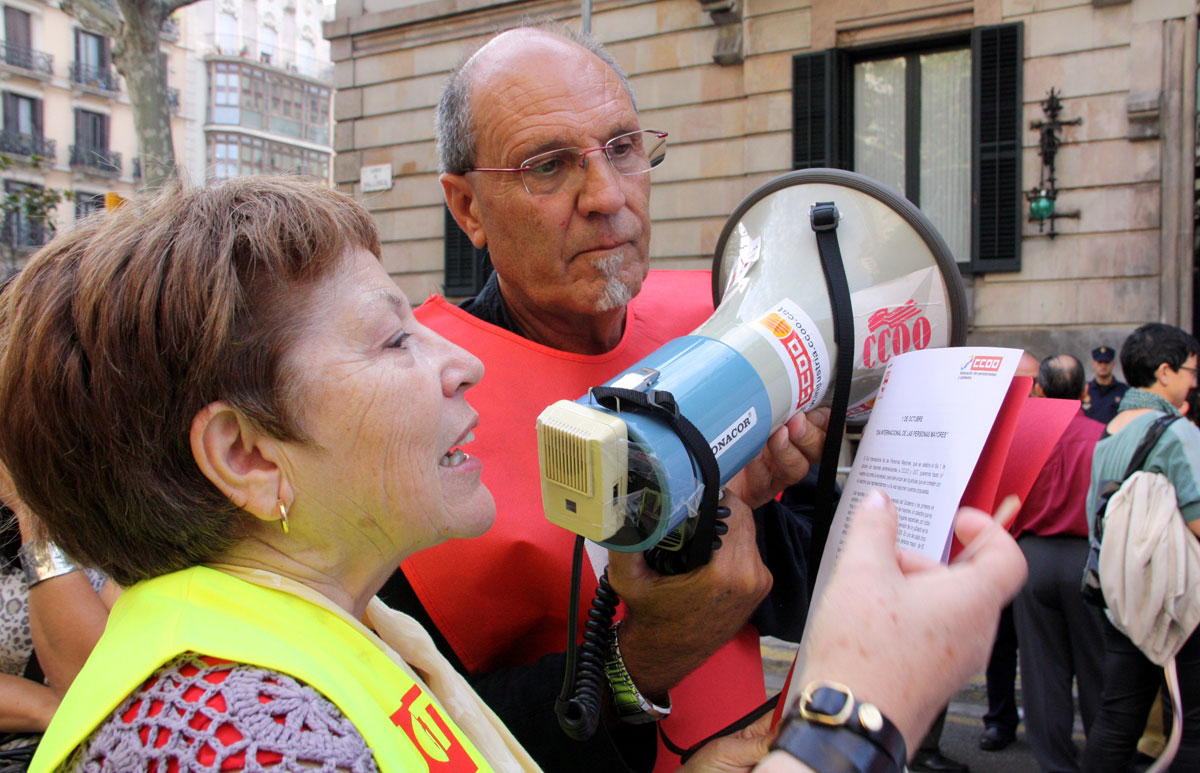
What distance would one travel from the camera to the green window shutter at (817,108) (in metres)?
9.06

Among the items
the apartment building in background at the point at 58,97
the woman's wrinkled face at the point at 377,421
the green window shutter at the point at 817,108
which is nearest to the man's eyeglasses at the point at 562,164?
the woman's wrinkled face at the point at 377,421

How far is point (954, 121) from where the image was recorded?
9.21 meters

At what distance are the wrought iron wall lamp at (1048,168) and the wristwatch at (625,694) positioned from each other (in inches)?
317

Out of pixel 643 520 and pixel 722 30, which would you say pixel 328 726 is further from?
pixel 722 30

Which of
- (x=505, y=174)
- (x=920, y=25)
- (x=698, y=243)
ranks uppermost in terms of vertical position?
(x=920, y=25)

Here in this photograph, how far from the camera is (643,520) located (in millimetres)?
1120

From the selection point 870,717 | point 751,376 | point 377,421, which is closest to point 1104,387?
point 751,376

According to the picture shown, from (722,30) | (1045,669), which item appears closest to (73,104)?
(722,30)

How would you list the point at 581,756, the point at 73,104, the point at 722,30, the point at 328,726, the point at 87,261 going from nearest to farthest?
→ the point at 328,726
the point at 87,261
the point at 581,756
the point at 722,30
the point at 73,104

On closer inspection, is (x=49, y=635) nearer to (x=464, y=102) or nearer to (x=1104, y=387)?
(x=464, y=102)

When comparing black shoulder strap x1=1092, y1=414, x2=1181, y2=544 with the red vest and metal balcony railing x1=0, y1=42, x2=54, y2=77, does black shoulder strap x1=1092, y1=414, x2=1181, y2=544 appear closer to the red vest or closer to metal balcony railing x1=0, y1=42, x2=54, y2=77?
the red vest

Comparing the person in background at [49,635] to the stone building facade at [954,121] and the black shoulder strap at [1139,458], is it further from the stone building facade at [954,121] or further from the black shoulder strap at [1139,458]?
the stone building facade at [954,121]

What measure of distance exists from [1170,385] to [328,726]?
14.1 ft

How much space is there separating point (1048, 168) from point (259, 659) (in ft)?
29.1
